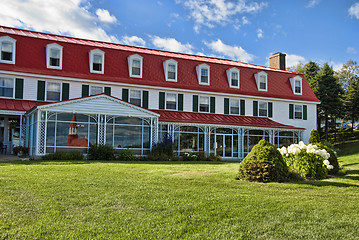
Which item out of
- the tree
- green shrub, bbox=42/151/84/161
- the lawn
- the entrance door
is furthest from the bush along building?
the lawn

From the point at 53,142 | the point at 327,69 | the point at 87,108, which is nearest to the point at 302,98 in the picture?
the point at 327,69

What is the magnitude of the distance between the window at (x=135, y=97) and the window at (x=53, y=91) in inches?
191

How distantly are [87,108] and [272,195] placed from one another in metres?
13.3

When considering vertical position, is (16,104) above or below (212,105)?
below

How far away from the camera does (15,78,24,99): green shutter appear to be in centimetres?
2080

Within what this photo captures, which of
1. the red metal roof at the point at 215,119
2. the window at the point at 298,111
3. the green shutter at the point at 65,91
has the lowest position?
the red metal roof at the point at 215,119

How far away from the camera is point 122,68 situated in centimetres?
2412

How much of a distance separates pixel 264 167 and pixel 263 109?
62.4 feet

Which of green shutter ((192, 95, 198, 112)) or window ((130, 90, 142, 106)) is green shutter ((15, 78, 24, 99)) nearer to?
window ((130, 90, 142, 106))

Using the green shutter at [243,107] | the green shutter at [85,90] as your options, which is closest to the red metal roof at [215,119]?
the green shutter at [243,107]

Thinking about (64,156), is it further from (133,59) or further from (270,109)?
(270,109)

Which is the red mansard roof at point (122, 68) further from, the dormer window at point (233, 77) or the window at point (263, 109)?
the window at point (263, 109)

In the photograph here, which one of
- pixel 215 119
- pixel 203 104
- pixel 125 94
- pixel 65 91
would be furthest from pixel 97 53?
pixel 215 119

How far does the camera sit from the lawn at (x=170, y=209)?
543 cm
